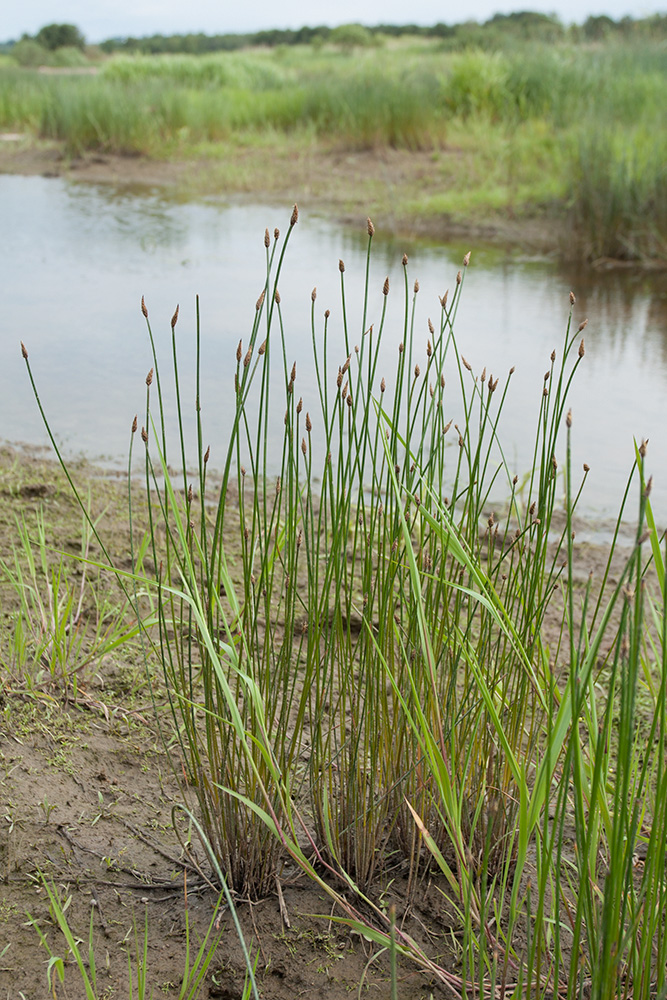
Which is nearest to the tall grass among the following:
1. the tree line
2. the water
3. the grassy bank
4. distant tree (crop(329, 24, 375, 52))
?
the water

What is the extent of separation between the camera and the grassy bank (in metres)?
6.05

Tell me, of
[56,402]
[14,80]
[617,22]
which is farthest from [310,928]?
[617,22]

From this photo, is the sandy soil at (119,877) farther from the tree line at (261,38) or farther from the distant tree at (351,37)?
the distant tree at (351,37)

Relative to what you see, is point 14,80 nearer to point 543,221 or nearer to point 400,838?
point 543,221

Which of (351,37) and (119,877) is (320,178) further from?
(351,37)

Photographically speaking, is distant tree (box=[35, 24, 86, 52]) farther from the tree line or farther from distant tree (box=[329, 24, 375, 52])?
distant tree (box=[329, 24, 375, 52])

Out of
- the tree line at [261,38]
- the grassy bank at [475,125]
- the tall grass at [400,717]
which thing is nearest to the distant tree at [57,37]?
the tree line at [261,38]

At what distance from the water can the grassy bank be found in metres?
0.58

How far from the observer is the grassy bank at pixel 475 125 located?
605cm

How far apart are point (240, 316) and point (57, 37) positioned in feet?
104

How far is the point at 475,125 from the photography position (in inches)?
353

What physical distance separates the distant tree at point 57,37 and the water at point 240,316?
2803 centimetres

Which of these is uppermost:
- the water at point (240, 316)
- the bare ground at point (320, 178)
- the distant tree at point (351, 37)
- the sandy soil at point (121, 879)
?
the distant tree at point (351, 37)

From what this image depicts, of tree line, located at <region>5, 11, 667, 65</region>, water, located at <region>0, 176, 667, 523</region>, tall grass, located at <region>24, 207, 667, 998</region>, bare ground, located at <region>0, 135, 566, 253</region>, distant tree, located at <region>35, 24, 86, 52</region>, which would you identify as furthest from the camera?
distant tree, located at <region>35, 24, 86, 52</region>
